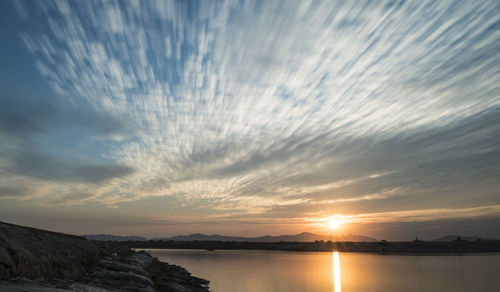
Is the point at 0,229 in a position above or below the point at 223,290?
above

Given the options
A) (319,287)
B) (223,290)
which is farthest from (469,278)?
Result: (223,290)

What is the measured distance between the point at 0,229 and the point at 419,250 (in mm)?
131480

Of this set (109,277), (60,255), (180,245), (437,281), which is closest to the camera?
(60,255)

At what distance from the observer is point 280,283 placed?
3656 centimetres

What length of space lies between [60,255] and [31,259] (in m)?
4.40

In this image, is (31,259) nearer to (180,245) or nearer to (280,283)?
(280,283)

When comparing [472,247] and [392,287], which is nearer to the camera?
[392,287]

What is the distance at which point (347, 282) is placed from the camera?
37.8 m

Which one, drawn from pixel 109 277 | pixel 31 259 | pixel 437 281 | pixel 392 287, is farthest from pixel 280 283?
pixel 31 259

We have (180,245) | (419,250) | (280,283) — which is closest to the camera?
(280,283)

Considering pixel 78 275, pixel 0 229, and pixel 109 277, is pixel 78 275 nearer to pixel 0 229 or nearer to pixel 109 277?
pixel 109 277

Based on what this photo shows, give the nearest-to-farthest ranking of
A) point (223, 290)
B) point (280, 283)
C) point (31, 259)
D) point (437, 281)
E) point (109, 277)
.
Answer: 1. point (31, 259)
2. point (109, 277)
3. point (223, 290)
4. point (280, 283)
5. point (437, 281)

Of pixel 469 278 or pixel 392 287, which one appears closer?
pixel 392 287

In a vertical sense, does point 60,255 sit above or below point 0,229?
below
